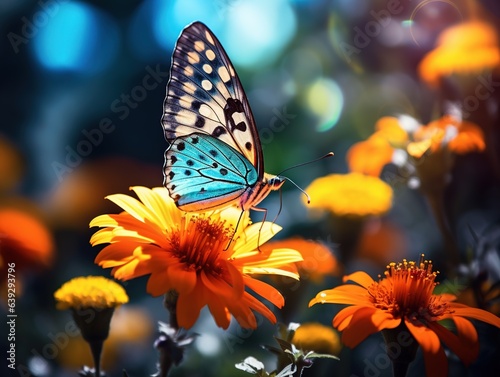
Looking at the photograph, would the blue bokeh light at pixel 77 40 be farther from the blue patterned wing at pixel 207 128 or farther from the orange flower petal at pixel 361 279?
the orange flower petal at pixel 361 279

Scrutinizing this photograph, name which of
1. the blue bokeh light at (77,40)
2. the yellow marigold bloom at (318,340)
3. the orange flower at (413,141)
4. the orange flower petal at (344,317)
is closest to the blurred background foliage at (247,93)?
the blue bokeh light at (77,40)

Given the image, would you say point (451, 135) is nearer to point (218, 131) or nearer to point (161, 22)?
point (218, 131)

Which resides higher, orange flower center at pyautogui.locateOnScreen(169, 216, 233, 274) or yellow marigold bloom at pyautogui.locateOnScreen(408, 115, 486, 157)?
orange flower center at pyautogui.locateOnScreen(169, 216, 233, 274)

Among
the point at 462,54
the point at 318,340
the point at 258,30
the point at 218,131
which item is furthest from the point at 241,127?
the point at 258,30

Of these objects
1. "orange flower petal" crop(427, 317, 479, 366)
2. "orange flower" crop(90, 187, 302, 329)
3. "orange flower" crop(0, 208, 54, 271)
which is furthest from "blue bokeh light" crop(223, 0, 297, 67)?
"orange flower petal" crop(427, 317, 479, 366)

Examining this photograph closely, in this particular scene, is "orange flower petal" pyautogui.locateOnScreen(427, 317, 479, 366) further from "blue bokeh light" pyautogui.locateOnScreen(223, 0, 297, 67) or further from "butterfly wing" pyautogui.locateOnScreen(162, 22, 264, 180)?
"blue bokeh light" pyautogui.locateOnScreen(223, 0, 297, 67)
